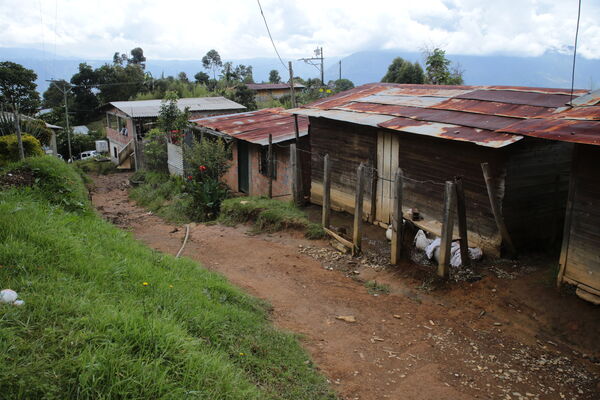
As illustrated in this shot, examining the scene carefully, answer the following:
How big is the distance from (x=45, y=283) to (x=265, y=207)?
332 inches

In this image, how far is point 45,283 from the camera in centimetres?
427

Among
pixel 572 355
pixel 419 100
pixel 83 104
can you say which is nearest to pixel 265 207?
pixel 419 100

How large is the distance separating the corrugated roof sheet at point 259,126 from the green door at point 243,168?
2.17 ft

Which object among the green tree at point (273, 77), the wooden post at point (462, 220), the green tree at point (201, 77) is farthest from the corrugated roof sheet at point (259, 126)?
the green tree at point (273, 77)

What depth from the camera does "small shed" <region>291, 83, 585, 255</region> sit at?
8.13 metres

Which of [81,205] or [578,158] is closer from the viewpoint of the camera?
[578,158]

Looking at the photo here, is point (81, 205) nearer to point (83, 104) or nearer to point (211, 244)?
point (211, 244)

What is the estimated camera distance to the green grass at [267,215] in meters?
11.2

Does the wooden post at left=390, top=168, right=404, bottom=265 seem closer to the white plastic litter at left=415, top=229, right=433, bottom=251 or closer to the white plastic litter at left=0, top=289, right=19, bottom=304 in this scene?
the white plastic litter at left=415, top=229, right=433, bottom=251

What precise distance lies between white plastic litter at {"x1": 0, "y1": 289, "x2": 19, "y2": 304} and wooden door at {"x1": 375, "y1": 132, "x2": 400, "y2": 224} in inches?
301

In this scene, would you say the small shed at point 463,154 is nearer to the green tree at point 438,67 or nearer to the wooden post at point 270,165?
the wooden post at point 270,165

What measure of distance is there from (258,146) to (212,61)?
227 feet

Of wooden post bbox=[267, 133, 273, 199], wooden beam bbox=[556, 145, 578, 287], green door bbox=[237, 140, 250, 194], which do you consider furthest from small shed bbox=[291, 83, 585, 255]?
green door bbox=[237, 140, 250, 194]

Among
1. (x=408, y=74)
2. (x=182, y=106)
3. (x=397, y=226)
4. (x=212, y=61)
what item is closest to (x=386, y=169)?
(x=397, y=226)
